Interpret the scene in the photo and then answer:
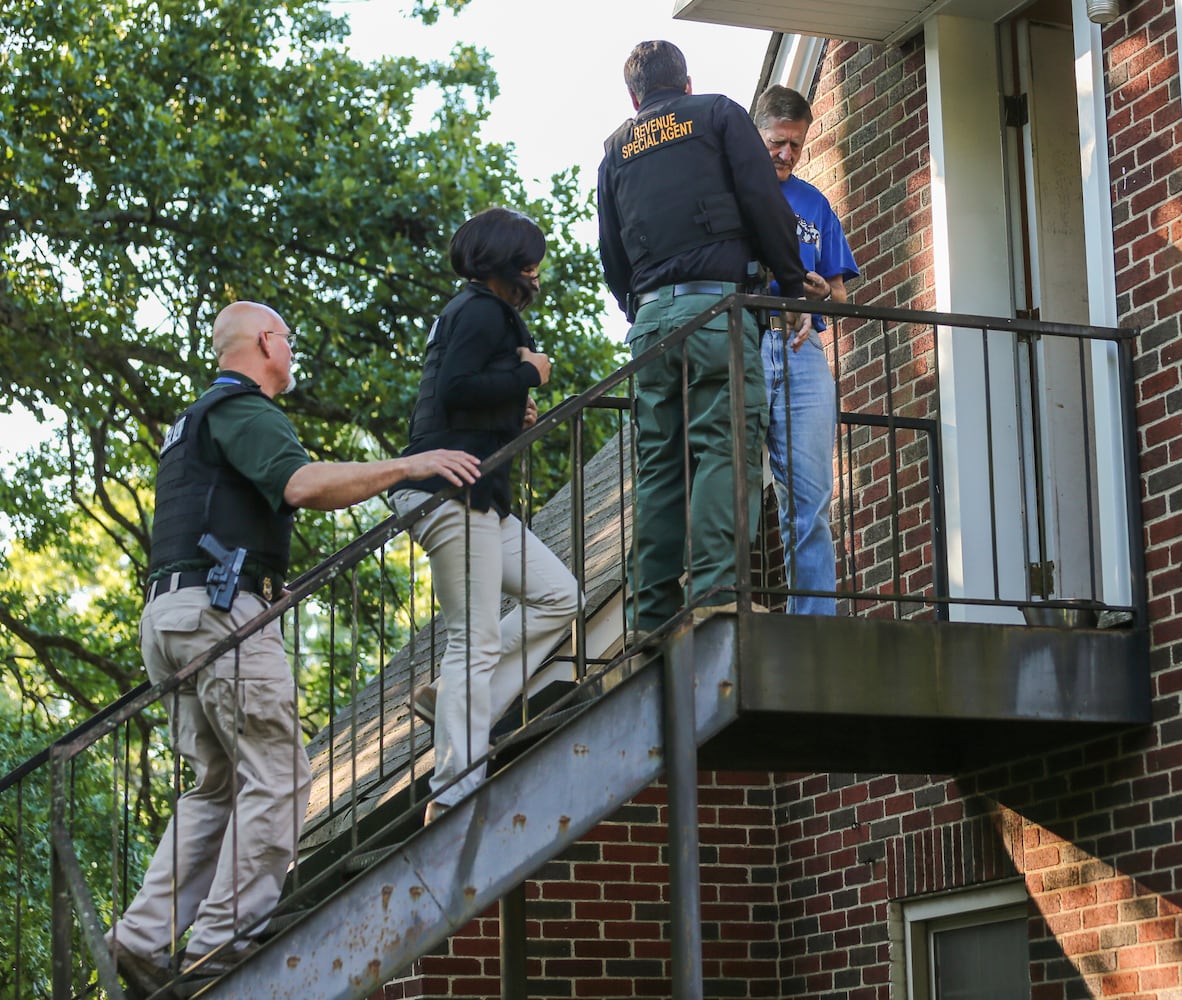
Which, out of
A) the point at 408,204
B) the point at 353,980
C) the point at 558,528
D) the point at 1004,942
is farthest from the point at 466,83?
the point at 353,980

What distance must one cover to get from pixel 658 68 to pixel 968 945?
142 inches

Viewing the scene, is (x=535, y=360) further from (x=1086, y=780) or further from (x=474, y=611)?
(x=1086, y=780)

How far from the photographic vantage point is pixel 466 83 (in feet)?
62.6

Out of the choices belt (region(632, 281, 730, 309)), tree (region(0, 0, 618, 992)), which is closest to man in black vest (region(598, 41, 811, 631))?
belt (region(632, 281, 730, 309))

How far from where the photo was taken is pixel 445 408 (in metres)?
5.80

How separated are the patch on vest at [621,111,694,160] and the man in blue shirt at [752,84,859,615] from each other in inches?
25.3

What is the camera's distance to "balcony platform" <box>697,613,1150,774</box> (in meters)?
5.75

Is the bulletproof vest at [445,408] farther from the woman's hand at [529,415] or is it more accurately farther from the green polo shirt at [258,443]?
→ the green polo shirt at [258,443]

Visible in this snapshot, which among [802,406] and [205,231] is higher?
[205,231]

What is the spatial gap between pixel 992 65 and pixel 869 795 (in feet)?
9.93

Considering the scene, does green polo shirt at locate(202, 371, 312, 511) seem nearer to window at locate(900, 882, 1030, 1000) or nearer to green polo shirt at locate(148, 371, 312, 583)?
green polo shirt at locate(148, 371, 312, 583)

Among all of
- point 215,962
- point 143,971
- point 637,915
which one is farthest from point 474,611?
point 637,915

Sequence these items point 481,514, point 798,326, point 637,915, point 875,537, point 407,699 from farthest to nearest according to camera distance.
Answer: point 407,699 → point 637,915 → point 875,537 → point 798,326 → point 481,514

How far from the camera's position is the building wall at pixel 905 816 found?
6.27 metres
